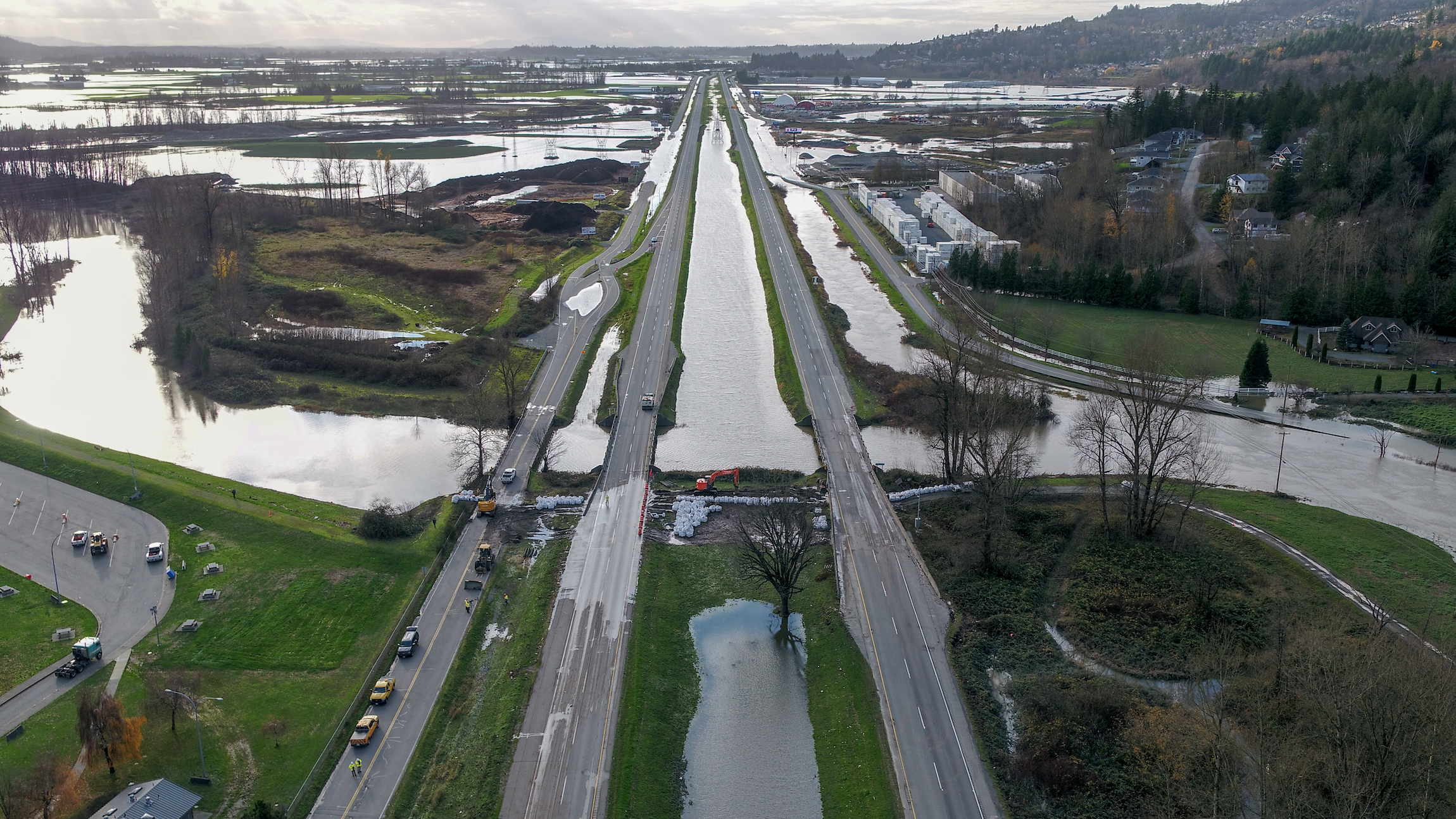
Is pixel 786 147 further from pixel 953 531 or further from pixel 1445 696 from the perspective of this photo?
pixel 1445 696

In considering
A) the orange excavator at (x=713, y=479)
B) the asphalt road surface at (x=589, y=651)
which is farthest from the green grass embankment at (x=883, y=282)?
the orange excavator at (x=713, y=479)

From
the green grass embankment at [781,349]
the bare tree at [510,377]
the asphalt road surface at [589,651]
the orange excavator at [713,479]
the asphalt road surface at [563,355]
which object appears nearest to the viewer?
the asphalt road surface at [589,651]

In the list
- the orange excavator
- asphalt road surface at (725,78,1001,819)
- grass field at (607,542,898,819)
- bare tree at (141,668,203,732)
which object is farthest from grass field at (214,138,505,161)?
bare tree at (141,668,203,732)

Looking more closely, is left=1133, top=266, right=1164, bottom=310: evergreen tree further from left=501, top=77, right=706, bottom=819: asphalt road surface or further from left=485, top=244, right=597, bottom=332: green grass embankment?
left=485, top=244, right=597, bottom=332: green grass embankment

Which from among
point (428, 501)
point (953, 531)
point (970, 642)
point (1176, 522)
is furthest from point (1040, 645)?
point (428, 501)

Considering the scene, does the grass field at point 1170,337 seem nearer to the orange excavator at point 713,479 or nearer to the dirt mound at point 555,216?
the orange excavator at point 713,479

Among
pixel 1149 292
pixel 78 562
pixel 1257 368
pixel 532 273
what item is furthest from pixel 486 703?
pixel 1149 292
